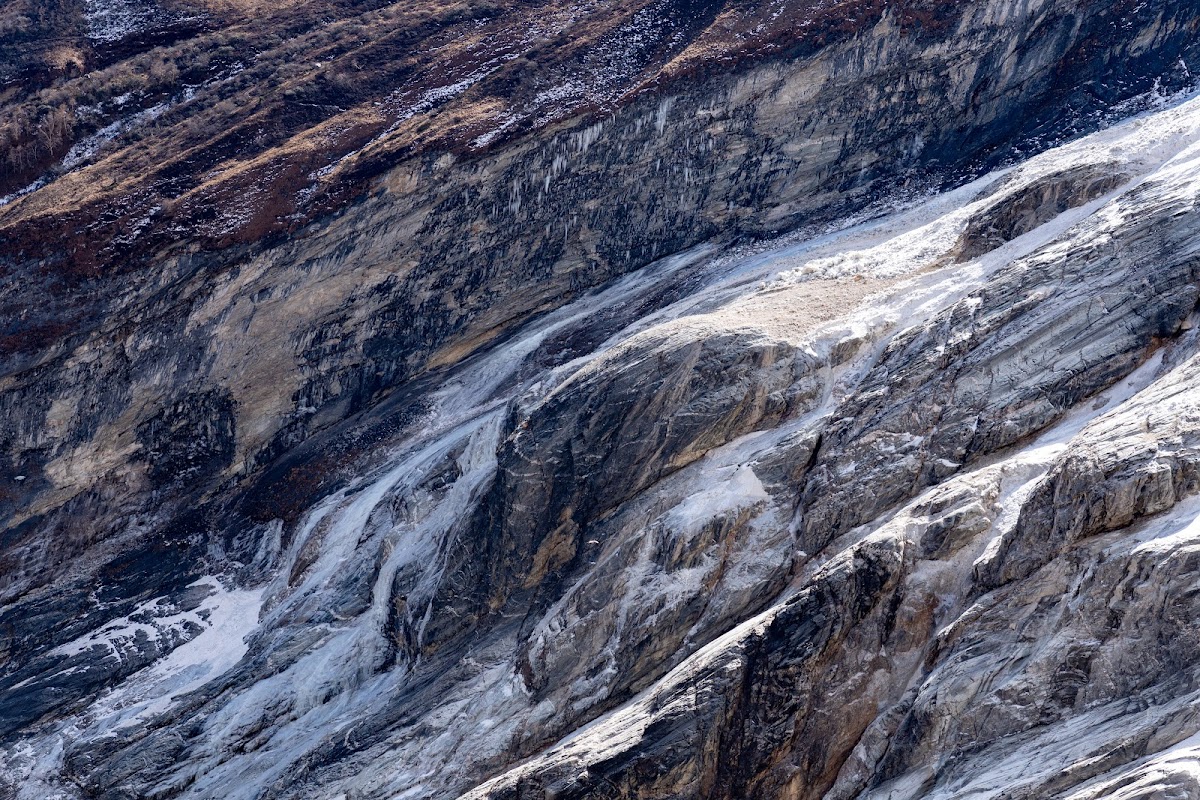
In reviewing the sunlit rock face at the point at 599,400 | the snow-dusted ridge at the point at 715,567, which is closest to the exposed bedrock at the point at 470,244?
the sunlit rock face at the point at 599,400

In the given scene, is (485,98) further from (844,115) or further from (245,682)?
(245,682)

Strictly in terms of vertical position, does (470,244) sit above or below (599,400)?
above

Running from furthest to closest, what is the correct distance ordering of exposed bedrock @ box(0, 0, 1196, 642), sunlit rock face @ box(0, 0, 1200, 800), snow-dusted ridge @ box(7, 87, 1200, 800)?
1. exposed bedrock @ box(0, 0, 1196, 642)
2. sunlit rock face @ box(0, 0, 1200, 800)
3. snow-dusted ridge @ box(7, 87, 1200, 800)

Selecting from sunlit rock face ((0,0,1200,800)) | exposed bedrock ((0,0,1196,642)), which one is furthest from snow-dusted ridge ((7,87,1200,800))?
exposed bedrock ((0,0,1196,642))

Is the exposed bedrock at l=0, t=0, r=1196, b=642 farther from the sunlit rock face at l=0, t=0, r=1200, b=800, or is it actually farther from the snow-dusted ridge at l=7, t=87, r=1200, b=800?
the snow-dusted ridge at l=7, t=87, r=1200, b=800

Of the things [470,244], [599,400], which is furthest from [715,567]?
[470,244]

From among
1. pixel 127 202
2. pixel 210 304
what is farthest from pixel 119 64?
pixel 210 304

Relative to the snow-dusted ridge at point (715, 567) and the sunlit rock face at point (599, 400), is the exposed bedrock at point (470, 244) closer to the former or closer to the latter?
the sunlit rock face at point (599, 400)

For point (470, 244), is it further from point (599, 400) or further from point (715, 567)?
point (715, 567)
